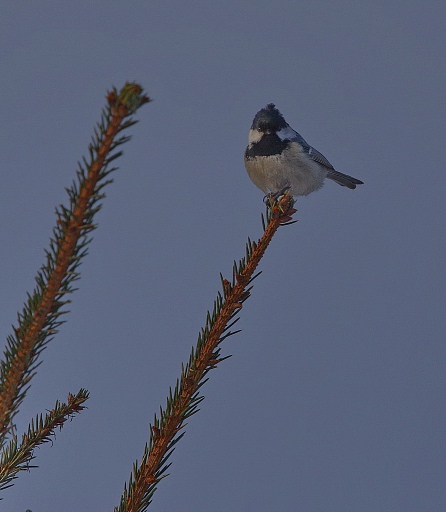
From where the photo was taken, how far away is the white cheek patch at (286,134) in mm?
9422

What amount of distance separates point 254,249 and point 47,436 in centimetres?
128

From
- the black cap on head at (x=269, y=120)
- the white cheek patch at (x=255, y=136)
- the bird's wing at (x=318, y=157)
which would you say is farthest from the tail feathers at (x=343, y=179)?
the white cheek patch at (x=255, y=136)

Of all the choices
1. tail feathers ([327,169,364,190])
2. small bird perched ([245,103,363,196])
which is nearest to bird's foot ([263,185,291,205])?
small bird perched ([245,103,363,196])

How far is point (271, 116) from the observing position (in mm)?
9477

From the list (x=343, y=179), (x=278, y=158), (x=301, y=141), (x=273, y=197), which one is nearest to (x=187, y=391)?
(x=273, y=197)

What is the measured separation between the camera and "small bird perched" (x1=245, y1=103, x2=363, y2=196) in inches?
355

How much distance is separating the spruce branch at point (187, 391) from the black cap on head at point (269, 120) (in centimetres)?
658

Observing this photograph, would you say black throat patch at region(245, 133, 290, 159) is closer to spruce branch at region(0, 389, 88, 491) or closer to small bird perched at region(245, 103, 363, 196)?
small bird perched at region(245, 103, 363, 196)

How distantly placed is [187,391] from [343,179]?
997 centimetres

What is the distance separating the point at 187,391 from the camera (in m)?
2.76

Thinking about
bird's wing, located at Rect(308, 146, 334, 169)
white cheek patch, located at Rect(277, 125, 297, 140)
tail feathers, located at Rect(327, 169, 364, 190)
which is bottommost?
white cheek patch, located at Rect(277, 125, 297, 140)

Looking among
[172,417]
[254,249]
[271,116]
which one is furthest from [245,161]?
[172,417]

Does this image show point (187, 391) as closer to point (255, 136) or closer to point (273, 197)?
point (273, 197)

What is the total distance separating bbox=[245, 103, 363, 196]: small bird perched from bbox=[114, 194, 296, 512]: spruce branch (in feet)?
19.6
